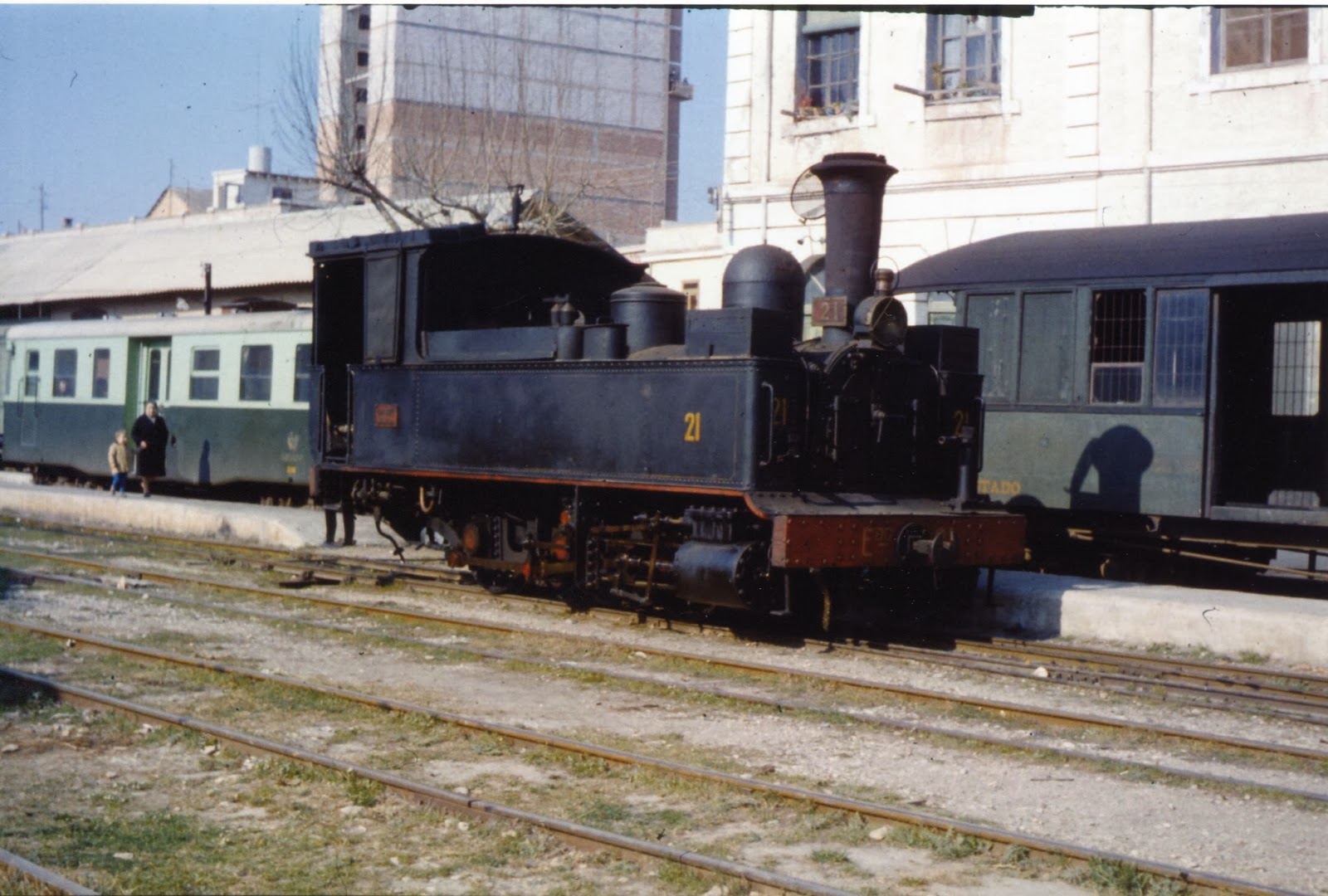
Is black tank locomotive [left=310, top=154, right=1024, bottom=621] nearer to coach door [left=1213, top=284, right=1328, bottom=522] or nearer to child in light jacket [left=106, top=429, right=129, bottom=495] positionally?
coach door [left=1213, top=284, right=1328, bottom=522]

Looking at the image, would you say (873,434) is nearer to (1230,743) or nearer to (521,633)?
(521,633)

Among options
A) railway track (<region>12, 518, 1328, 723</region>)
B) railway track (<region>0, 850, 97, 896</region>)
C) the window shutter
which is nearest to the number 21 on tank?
railway track (<region>12, 518, 1328, 723</region>)

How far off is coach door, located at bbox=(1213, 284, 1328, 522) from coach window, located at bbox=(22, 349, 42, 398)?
66.4 feet

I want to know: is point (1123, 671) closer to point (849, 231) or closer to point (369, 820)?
point (849, 231)

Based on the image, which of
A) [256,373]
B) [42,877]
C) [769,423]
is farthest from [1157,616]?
[256,373]

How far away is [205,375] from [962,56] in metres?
12.0

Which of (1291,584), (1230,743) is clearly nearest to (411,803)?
(1230,743)

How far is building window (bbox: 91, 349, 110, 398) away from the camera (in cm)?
2355

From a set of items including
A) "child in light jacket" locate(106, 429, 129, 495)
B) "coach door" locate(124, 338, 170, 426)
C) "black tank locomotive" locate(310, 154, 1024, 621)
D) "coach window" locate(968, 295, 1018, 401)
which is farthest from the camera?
"coach door" locate(124, 338, 170, 426)

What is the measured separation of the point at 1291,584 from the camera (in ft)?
44.9

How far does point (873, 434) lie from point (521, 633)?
2.97 metres

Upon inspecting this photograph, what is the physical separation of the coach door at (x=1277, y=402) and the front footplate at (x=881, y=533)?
9.81 ft

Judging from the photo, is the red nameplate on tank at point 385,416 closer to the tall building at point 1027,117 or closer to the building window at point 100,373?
the tall building at point 1027,117

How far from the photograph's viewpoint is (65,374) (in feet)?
80.4
